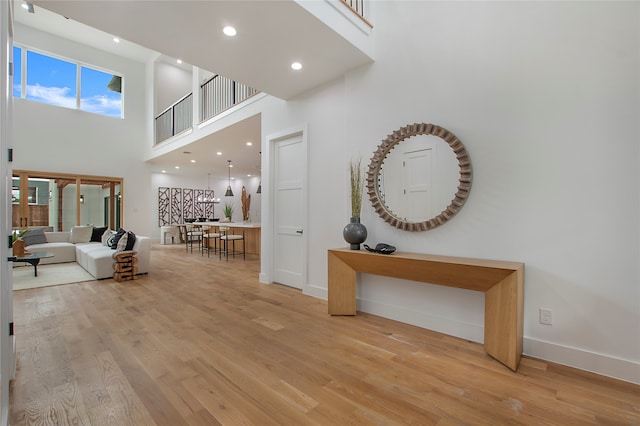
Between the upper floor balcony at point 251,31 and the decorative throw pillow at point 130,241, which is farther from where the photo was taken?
the decorative throw pillow at point 130,241

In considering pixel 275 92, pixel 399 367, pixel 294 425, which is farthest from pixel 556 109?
pixel 275 92

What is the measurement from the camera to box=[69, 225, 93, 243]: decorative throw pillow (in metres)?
7.34

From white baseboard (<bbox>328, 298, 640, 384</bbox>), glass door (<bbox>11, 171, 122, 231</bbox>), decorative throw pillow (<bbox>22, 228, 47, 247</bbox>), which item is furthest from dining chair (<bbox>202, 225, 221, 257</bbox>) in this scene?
white baseboard (<bbox>328, 298, 640, 384</bbox>)

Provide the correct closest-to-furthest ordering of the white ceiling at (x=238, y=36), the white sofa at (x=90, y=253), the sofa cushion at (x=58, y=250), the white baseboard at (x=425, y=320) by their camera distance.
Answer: the white ceiling at (x=238, y=36), the white baseboard at (x=425, y=320), the white sofa at (x=90, y=253), the sofa cushion at (x=58, y=250)

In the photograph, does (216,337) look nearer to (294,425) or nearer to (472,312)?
(294,425)

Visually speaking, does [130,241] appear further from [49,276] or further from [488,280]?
[488,280]

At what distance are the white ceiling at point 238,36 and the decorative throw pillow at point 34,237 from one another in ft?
18.5

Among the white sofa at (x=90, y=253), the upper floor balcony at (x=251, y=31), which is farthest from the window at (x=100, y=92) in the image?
the upper floor balcony at (x=251, y=31)

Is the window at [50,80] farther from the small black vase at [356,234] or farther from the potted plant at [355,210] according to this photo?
the small black vase at [356,234]

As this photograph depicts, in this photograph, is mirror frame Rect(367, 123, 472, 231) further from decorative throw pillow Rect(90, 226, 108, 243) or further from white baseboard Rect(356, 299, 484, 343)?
decorative throw pillow Rect(90, 226, 108, 243)

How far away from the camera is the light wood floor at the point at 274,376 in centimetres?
170

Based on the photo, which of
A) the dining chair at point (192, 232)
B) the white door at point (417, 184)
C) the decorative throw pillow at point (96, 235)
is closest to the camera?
the white door at point (417, 184)

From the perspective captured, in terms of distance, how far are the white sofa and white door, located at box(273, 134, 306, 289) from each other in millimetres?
2687

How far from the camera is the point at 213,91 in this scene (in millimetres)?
6605
